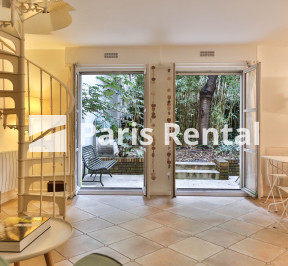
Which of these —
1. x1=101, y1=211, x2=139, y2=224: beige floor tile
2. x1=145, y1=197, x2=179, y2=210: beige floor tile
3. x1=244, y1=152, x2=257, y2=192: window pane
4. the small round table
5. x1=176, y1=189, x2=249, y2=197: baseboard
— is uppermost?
the small round table

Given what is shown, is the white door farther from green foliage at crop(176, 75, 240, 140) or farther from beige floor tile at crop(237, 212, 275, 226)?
green foliage at crop(176, 75, 240, 140)

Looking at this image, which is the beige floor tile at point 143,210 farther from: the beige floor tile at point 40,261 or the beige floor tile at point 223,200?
the beige floor tile at point 40,261

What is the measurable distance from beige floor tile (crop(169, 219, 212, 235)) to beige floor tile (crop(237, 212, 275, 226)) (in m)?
0.62

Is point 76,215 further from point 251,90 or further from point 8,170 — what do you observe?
point 251,90

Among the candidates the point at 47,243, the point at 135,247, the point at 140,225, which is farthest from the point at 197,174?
the point at 47,243

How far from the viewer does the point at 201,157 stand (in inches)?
316

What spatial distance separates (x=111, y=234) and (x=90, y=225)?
43 cm

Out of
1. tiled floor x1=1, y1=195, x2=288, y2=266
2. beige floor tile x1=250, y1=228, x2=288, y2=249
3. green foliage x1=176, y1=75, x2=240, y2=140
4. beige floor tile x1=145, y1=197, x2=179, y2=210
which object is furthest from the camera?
green foliage x1=176, y1=75, x2=240, y2=140

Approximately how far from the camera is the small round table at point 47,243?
109cm

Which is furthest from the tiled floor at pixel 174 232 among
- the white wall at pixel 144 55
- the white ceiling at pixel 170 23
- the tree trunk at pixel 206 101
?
the tree trunk at pixel 206 101

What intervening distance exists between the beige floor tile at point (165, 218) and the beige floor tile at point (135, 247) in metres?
0.62

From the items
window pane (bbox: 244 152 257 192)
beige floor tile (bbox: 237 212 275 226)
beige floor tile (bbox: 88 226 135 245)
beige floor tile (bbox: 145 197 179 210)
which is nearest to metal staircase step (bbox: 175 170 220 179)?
window pane (bbox: 244 152 257 192)

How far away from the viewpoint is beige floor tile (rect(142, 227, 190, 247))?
300 cm

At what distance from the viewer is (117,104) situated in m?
7.27
